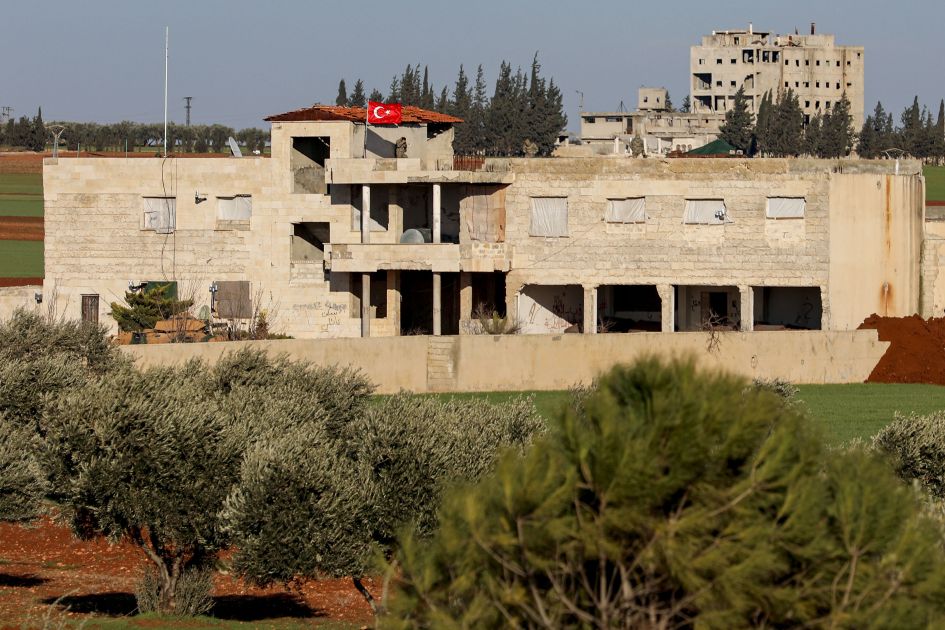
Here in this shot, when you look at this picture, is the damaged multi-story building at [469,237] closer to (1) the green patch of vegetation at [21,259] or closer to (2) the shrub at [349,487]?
(1) the green patch of vegetation at [21,259]

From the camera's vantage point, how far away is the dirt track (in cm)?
9575

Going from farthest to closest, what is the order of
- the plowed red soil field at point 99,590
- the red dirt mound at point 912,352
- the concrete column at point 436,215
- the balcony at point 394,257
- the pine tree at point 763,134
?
the pine tree at point 763,134 → the concrete column at point 436,215 → the balcony at point 394,257 → the red dirt mound at point 912,352 → the plowed red soil field at point 99,590

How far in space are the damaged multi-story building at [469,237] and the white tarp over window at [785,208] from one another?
5 centimetres

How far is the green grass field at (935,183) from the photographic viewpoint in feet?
378

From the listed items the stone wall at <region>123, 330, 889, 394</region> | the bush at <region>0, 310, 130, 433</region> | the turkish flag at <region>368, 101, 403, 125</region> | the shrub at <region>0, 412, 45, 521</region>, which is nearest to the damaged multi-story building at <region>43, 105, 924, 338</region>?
the turkish flag at <region>368, 101, 403, 125</region>

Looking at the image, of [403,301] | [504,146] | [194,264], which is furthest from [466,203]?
[504,146]

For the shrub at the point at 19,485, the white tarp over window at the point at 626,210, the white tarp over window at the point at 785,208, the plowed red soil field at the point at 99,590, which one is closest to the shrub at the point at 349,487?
the plowed red soil field at the point at 99,590

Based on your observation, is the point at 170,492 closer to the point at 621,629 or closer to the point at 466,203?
the point at 621,629

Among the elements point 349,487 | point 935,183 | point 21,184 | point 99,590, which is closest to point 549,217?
point 99,590

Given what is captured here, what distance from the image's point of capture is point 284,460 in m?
23.9

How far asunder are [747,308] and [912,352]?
6.36 metres

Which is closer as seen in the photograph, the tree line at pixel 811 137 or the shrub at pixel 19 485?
the shrub at pixel 19 485

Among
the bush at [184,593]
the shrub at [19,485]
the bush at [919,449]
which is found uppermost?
the bush at [919,449]

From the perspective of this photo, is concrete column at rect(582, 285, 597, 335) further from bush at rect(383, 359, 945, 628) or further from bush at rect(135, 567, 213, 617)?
bush at rect(383, 359, 945, 628)
